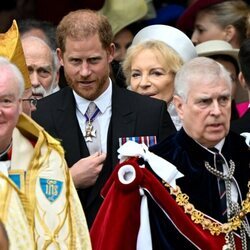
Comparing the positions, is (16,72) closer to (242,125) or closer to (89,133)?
(89,133)

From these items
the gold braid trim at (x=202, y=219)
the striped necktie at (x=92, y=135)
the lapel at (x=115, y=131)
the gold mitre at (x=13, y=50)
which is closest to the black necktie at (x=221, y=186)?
the gold braid trim at (x=202, y=219)

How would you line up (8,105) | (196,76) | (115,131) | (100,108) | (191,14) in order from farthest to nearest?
(191,14)
(100,108)
(115,131)
(196,76)
(8,105)

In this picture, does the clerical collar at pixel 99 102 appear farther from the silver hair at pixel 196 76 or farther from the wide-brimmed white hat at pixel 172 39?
the wide-brimmed white hat at pixel 172 39

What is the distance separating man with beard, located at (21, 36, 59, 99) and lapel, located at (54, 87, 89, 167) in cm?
80

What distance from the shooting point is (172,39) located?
9438mm

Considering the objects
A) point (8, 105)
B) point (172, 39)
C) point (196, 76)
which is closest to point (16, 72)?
point (8, 105)

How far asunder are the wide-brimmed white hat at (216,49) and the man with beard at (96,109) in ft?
5.61

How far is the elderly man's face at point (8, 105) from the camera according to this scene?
712cm

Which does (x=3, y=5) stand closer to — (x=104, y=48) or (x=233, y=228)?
(x=104, y=48)

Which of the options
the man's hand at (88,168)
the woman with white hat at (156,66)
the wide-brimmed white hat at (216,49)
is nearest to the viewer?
the man's hand at (88,168)

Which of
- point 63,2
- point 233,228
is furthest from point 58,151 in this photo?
point 63,2

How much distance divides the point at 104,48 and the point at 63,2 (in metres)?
2.88

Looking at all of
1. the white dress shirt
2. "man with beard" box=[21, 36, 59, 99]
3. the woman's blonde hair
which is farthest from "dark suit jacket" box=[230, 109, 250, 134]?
"man with beard" box=[21, 36, 59, 99]

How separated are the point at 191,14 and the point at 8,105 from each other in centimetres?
411
